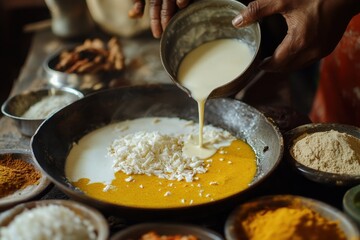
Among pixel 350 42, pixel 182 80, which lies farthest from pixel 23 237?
pixel 350 42

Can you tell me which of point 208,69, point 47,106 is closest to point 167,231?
point 208,69

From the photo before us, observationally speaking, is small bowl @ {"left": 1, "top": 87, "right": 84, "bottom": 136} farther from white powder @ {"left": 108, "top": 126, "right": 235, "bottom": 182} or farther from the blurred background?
the blurred background

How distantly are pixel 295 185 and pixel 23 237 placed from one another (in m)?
1.11

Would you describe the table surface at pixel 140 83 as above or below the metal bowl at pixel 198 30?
below

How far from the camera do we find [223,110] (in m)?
2.55

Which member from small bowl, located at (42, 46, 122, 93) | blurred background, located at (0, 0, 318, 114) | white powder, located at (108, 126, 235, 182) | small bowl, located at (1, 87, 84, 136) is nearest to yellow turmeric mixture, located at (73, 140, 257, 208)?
white powder, located at (108, 126, 235, 182)

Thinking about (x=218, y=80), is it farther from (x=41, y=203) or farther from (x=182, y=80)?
(x=41, y=203)

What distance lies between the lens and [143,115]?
2645mm

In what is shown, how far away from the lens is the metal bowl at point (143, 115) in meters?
1.73

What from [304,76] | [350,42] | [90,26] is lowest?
[304,76]

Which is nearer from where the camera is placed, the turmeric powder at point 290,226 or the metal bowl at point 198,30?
the turmeric powder at point 290,226

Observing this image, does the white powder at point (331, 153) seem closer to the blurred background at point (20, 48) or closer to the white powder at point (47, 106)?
the white powder at point (47, 106)

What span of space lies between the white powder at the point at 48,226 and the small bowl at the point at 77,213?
18mm

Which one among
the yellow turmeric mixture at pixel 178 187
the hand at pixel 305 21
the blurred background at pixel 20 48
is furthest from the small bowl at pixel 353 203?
the blurred background at pixel 20 48
